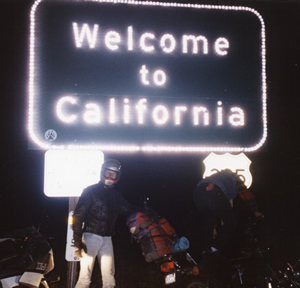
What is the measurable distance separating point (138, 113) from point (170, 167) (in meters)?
1.30

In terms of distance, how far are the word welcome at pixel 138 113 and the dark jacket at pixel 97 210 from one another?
96cm

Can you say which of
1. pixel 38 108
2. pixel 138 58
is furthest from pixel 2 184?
pixel 138 58

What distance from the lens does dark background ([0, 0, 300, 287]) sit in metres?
5.35

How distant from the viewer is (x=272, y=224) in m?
5.80

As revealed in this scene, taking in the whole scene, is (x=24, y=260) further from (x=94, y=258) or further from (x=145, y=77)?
(x=145, y=77)

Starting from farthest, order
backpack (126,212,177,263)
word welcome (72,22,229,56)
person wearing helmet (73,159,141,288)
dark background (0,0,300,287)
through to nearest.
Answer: dark background (0,0,300,287), word welcome (72,22,229,56), backpack (126,212,177,263), person wearing helmet (73,159,141,288)

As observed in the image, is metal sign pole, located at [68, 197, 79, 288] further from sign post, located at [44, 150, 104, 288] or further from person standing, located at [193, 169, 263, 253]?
person standing, located at [193, 169, 263, 253]

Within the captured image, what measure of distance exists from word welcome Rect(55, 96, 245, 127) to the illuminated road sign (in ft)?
0.05

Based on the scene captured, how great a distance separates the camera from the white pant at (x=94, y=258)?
4.42 metres

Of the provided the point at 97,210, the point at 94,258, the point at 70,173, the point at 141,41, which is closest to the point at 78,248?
the point at 94,258

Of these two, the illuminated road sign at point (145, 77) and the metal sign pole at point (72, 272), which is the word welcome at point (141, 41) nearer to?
the illuminated road sign at point (145, 77)

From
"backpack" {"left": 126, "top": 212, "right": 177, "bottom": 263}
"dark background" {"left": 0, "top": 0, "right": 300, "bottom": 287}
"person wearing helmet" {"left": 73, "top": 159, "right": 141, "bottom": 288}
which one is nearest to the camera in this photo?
"person wearing helmet" {"left": 73, "top": 159, "right": 141, "bottom": 288}

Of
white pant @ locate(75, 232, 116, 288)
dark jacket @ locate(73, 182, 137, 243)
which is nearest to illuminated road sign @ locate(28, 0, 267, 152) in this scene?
dark jacket @ locate(73, 182, 137, 243)

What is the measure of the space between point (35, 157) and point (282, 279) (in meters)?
4.08
